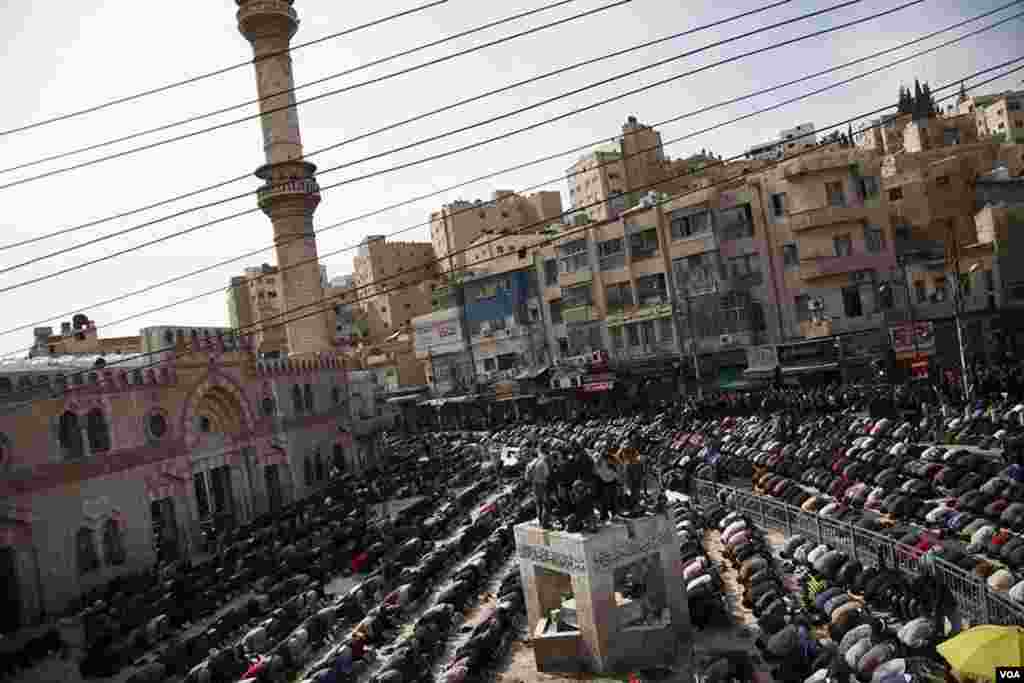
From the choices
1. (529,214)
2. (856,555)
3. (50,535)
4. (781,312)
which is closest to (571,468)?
(856,555)

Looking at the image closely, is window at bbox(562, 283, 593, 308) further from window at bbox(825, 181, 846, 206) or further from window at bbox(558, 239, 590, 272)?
window at bbox(825, 181, 846, 206)

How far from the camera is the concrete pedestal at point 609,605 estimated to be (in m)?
17.3

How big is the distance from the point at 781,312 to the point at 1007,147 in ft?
91.5

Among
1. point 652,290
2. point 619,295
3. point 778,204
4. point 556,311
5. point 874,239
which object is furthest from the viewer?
point 556,311

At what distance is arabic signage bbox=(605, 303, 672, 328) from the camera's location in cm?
4884

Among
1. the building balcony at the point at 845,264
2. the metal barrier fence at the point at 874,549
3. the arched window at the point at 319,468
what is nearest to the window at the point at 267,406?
the arched window at the point at 319,468

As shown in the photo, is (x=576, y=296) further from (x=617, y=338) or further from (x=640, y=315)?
(x=640, y=315)

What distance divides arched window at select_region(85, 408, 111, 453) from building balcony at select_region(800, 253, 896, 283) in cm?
3401

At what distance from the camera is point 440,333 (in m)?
65.2

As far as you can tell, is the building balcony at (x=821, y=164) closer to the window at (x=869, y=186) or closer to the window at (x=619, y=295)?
the window at (x=869, y=186)

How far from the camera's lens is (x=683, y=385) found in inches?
1890

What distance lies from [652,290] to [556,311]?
888 centimetres

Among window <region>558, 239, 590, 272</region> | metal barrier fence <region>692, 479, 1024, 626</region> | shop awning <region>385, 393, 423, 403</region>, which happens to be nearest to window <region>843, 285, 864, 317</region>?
window <region>558, 239, 590, 272</region>

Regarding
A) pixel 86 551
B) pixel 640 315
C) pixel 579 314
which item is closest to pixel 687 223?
pixel 640 315
